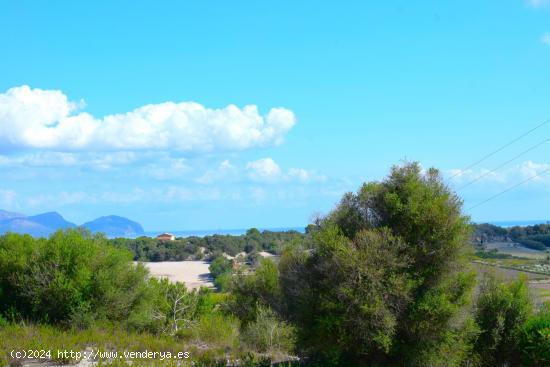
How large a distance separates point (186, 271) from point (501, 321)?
135 ft

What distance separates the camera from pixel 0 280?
A: 16.9 metres

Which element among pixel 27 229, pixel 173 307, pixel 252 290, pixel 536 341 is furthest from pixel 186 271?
pixel 536 341

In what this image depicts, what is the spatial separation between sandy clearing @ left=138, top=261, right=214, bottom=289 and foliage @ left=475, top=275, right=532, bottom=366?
31.1m

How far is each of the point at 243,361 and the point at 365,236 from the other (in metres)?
4.24

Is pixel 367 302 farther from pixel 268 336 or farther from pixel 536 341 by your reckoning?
pixel 268 336

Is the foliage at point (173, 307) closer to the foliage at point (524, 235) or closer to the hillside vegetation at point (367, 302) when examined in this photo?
the hillside vegetation at point (367, 302)

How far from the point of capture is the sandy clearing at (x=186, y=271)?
44.7m

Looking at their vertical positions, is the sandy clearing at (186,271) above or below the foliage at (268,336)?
above

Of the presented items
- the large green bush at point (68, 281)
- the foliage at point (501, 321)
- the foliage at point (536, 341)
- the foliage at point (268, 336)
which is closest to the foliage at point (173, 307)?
the large green bush at point (68, 281)

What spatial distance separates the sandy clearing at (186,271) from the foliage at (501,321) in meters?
31.1

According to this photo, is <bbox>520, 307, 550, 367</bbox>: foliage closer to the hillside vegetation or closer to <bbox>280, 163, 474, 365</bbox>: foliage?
the hillside vegetation

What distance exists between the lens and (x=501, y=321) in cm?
1295

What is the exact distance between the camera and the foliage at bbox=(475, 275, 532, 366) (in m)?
13.0

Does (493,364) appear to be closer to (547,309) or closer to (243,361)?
(547,309)
